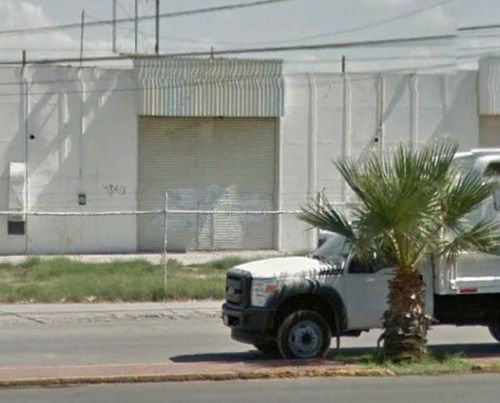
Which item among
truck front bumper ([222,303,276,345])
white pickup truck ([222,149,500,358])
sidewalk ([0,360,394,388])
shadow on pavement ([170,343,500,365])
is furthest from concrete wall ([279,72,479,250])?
sidewalk ([0,360,394,388])

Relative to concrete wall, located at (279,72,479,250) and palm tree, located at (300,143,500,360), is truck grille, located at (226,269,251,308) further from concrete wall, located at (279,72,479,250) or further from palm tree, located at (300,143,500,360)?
concrete wall, located at (279,72,479,250)

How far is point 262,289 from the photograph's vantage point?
47.4 feet

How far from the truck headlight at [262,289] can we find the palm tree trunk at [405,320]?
1.54 metres

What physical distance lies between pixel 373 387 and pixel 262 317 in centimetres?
228

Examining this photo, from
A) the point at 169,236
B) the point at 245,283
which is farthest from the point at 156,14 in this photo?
the point at 245,283

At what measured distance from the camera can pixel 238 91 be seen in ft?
124

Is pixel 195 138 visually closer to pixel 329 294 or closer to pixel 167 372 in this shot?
pixel 329 294

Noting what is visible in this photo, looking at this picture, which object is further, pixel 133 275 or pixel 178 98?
pixel 178 98

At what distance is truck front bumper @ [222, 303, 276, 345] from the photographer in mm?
14383

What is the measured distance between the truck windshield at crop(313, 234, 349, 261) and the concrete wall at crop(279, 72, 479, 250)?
75.6 feet

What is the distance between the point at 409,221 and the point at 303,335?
2.24 meters

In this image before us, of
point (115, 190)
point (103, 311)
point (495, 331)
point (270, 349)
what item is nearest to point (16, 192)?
point (115, 190)

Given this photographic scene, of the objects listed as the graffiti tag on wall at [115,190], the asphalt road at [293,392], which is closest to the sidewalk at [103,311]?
the asphalt road at [293,392]

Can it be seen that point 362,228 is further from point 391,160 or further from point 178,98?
point 178,98
